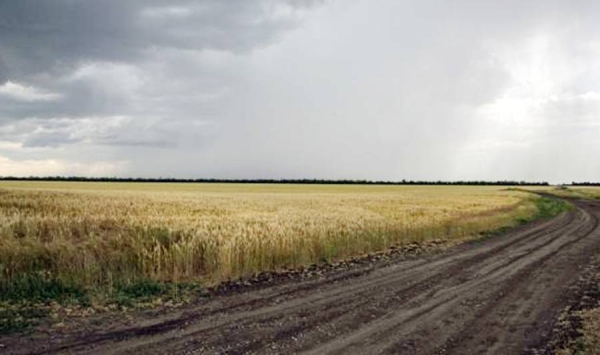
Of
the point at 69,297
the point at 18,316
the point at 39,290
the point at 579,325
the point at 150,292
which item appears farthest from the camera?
the point at 150,292

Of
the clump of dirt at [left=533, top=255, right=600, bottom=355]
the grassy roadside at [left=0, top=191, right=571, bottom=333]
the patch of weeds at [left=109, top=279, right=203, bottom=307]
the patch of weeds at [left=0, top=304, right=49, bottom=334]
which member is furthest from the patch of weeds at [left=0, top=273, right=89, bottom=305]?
the clump of dirt at [left=533, top=255, right=600, bottom=355]

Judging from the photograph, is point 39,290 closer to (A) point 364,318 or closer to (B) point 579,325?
(A) point 364,318

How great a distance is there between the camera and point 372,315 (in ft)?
33.7

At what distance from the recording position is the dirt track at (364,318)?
8.43 meters

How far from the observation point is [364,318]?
32.9ft

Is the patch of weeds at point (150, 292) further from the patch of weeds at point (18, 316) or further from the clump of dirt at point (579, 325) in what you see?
the clump of dirt at point (579, 325)

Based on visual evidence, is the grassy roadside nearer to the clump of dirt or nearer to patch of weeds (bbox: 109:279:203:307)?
patch of weeds (bbox: 109:279:203:307)

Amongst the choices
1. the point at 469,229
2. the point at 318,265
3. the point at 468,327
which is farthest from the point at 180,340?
the point at 469,229

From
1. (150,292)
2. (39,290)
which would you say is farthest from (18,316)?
(150,292)

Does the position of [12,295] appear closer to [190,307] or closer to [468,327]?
[190,307]

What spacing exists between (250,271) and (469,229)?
1628 centimetres

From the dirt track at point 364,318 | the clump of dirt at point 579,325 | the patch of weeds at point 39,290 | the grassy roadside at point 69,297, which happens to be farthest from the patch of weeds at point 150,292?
the clump of dirt at point 579,325

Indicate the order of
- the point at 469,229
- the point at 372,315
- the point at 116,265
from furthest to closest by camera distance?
1. the point at 469,229
2. the point at 116,265
3. the point at 372,315

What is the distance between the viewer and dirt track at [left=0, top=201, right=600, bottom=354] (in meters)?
8.43
